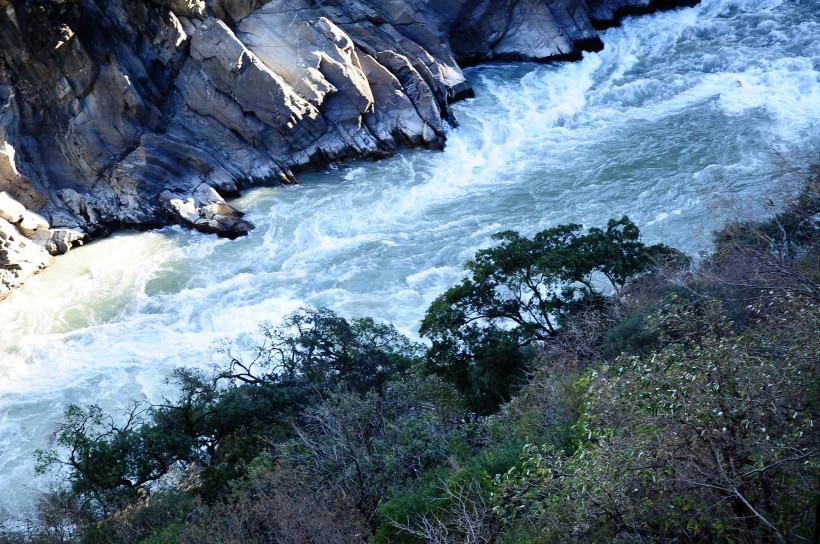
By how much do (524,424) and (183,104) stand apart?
76.5 ft

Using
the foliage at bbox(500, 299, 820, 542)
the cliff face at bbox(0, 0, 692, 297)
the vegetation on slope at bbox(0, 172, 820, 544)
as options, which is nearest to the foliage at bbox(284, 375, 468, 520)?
the vegetation on slope at bbox(0, 172, 820, 544)

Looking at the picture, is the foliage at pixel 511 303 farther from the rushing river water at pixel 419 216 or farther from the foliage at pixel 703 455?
the foliage at pixel 703 455

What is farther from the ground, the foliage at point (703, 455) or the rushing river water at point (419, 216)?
the foliage at point (703, 455)

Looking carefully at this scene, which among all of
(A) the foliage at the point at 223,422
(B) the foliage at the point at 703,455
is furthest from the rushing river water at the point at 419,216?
(B) the foliage at the point at 703,455

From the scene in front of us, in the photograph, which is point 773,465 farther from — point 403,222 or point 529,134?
point 529,134

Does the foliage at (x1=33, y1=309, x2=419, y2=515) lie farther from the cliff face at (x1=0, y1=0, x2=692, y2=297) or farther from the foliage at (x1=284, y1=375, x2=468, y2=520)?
the cliff face at (x1=0, y1=0, x2=692, y2=297)

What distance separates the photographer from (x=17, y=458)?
2216 centimetres

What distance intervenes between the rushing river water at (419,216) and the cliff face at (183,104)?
103cm

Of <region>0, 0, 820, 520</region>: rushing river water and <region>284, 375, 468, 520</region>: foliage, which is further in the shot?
<region>0, 0, 820, 520</region>: rushing river water

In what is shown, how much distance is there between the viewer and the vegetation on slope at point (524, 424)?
9672mm

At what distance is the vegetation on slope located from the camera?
381 inches

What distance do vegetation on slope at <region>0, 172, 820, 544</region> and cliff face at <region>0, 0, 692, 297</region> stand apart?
33.2ft

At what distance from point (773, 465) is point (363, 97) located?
92.7 feet

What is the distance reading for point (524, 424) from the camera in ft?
49.8
